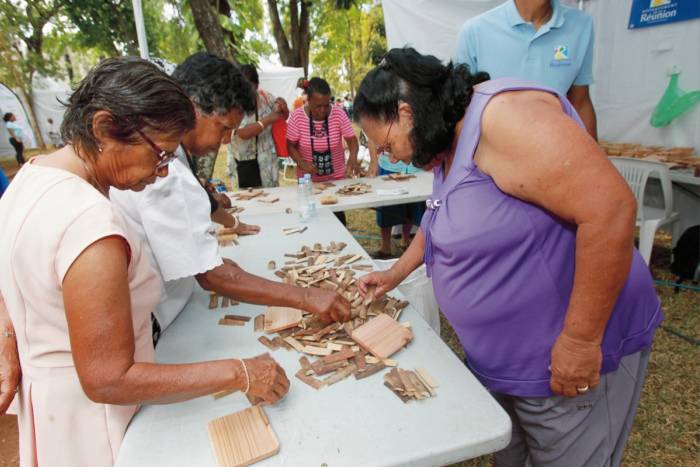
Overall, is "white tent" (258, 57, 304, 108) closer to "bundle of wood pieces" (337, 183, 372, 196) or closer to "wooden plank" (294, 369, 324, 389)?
"bundle of wood pieces" (337, 183, 372, 196)

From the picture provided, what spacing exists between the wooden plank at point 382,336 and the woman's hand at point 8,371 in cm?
111

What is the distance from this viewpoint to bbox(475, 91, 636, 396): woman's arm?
3.31 feet

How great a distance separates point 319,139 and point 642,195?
3.52m

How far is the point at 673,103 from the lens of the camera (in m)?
4.77

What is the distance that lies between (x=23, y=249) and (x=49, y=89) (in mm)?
24603

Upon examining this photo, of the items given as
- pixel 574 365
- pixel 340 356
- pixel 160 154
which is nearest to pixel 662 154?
pixel 574 365

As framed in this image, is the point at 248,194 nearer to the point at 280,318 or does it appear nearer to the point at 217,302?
the point at 217,302


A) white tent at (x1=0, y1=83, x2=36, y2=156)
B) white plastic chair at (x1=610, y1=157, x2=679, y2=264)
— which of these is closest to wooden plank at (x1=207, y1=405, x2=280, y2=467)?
white plastic chair at (x1=610, y1=157, x2=679, y2=264)

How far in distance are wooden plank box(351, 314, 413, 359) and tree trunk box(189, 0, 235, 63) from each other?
5356 mm

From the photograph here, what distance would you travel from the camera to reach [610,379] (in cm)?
133

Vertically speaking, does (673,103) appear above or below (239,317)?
above

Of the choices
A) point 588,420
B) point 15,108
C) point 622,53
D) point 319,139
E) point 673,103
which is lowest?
point 588,420

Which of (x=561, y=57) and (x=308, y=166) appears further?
(x=308, y=166)

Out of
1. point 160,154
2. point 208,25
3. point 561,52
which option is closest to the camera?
point 160,154
